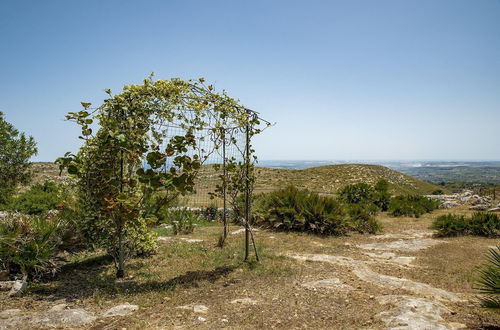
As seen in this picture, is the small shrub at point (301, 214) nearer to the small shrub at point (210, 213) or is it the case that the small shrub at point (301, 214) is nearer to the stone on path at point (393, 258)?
the stone on path at point (393, 258)

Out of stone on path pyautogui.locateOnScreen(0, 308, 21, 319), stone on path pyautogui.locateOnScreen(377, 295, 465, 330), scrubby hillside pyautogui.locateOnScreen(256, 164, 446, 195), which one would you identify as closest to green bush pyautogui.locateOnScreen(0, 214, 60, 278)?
stone on path pyautogui.locateOnScreen(0, 308, 21, 319)

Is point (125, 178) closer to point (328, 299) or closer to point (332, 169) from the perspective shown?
point (328, 299)

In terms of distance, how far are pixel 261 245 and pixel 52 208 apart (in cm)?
557

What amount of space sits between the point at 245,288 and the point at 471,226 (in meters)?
7.70

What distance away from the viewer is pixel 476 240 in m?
8.55

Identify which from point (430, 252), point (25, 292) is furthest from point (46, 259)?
point (430, 252)

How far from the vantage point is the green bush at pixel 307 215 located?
9312mm

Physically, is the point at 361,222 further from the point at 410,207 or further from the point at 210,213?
the point at 210,213

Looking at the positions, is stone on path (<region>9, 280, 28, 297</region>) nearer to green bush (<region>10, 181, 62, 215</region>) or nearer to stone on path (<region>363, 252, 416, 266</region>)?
green bush (<region>10, 181, 62, 215</region>)

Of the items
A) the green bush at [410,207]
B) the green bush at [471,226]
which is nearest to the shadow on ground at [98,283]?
the green bush at [471,226]

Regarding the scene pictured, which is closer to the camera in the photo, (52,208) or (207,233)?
(52,208)

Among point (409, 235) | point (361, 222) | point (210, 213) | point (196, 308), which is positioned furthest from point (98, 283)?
point (409, 235)

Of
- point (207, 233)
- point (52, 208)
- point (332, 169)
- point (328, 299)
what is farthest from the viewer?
point (332, 169)

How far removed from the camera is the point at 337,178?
33.0 m
